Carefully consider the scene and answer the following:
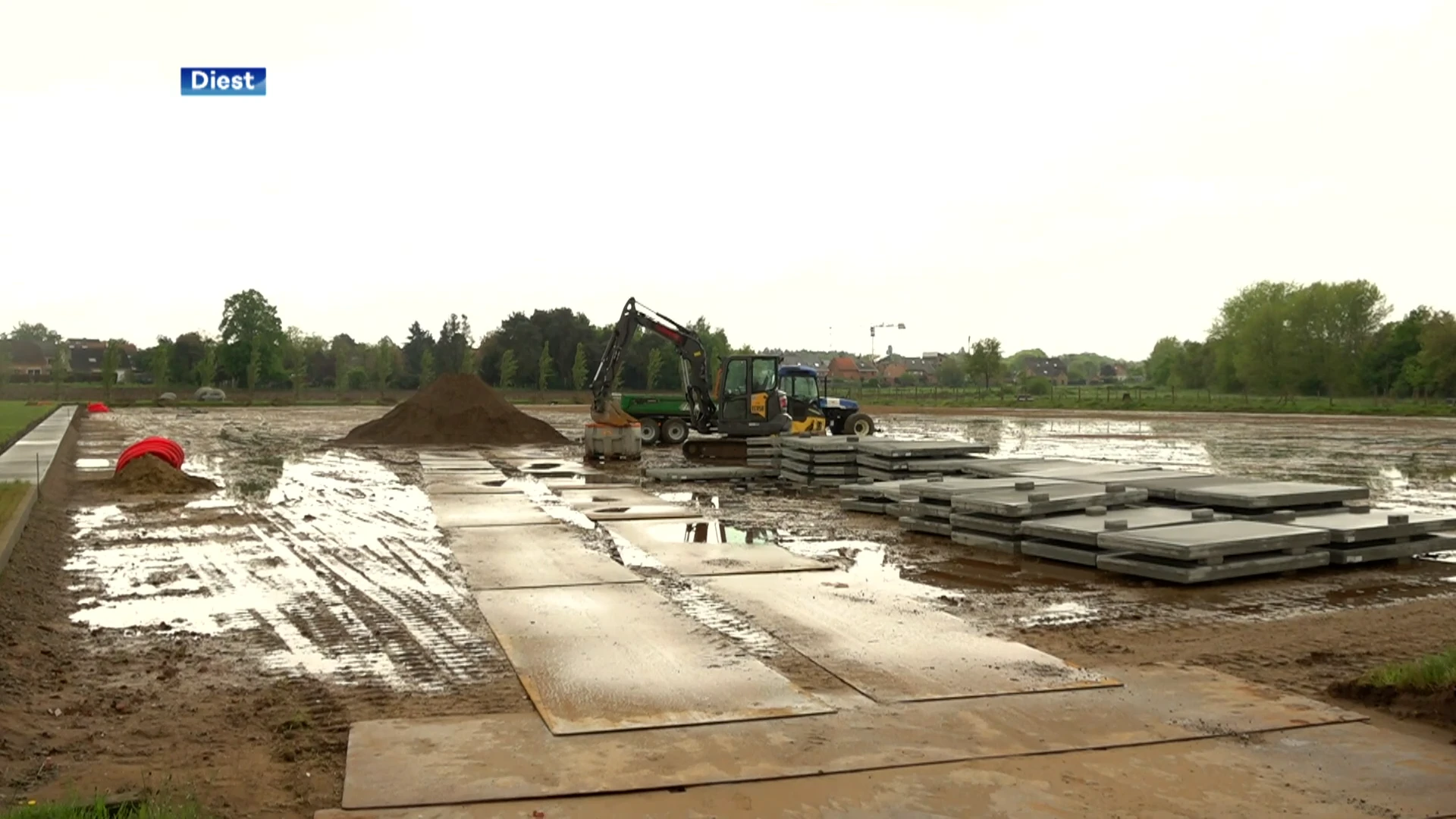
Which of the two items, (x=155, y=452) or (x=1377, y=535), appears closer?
(x=1377, y=535)

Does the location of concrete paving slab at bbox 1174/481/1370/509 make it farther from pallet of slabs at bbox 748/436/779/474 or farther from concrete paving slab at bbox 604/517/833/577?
pallet of slabs at bbox 748/436/779/474

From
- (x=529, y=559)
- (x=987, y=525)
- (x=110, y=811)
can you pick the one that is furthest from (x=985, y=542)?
(x=110, y=811)

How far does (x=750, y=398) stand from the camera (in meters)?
27.5

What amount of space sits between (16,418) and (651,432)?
30.5m

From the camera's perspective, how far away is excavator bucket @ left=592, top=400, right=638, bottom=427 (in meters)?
27.9

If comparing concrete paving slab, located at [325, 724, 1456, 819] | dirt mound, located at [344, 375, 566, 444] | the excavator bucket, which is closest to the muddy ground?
concrete paving slab, located at [325, 724, 1456, 819]

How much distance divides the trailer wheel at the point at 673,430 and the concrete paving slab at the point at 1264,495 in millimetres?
19098

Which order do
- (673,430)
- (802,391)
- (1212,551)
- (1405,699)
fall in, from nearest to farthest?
(1405,699), (1212,551), (802,391), (673,430)

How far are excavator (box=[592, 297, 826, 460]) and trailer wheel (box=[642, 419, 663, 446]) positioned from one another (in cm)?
274

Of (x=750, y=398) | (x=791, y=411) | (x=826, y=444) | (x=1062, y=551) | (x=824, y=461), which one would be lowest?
(x=1062, y=551)

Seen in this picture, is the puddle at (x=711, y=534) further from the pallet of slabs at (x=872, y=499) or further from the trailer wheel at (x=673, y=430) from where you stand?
the trailer wheel at (x=673, y=430)

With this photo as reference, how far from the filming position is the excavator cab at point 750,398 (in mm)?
27562

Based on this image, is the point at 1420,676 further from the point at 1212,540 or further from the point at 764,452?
the point at 764,452

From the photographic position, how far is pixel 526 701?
704 centimetres
